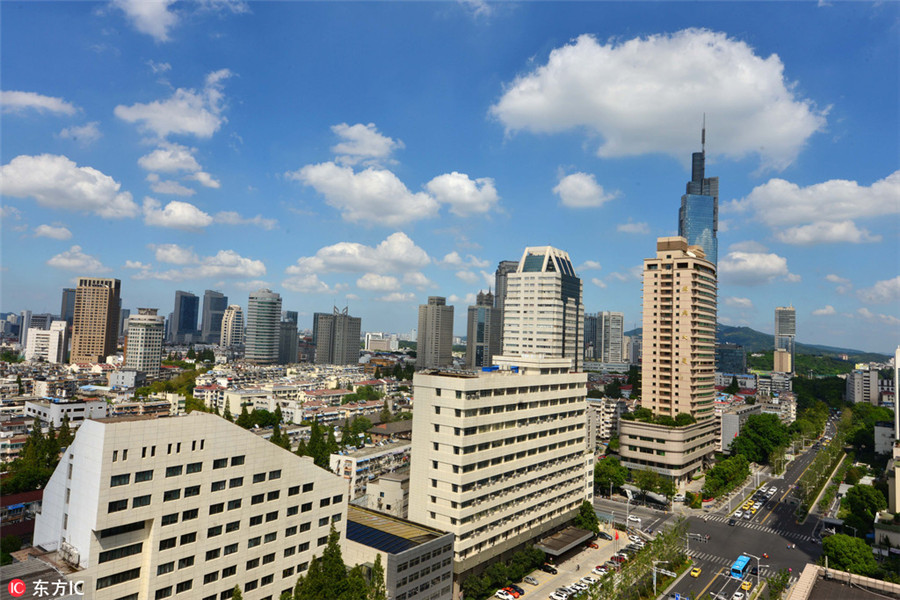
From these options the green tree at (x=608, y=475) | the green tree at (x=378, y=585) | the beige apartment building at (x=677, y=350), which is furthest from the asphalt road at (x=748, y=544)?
the green tree at (x=378, y=585)

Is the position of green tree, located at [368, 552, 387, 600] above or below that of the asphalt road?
above

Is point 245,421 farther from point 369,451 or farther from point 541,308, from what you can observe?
point 541,308

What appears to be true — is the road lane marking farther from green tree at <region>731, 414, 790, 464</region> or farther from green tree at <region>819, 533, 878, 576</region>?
green tree at <region>731, 414, 790, 464</region>

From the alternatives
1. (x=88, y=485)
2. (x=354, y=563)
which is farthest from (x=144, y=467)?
(x=354, y=563)
